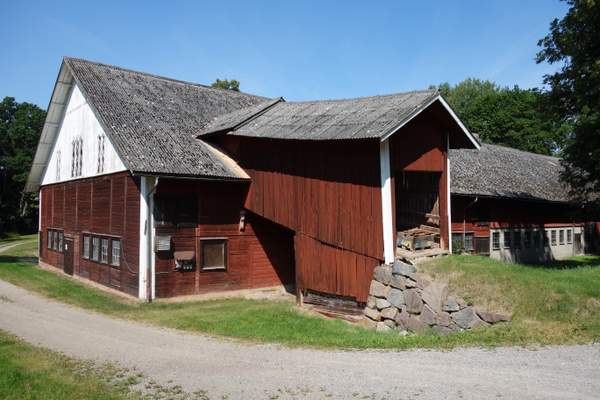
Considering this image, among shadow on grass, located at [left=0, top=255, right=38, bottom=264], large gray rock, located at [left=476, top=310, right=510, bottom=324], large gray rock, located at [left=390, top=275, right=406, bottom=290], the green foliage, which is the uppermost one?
the green foliage

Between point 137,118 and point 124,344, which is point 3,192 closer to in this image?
point 137,118

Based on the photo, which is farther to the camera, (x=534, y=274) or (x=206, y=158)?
(x=206, y=158)

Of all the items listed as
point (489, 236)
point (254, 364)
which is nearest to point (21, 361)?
point (254, 364)

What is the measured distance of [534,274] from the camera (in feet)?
45.4

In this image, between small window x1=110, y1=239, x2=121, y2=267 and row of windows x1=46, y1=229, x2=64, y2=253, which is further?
row of windows x1=46, y1=229, x2=64, y2=253

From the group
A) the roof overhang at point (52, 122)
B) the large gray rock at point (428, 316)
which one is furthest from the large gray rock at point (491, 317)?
the roof overhang at point (52, 122)

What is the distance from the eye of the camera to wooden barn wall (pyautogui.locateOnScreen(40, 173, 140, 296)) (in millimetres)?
17844

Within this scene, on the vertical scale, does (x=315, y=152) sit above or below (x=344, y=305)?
above

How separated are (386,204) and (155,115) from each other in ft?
36.8

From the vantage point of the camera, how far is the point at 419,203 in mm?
18609

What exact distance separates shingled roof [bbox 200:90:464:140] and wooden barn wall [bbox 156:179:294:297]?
2609mm

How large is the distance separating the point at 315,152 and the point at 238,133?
3918 mm

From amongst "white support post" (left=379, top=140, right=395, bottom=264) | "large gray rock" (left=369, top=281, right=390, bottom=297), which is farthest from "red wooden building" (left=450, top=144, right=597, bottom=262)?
"large gray rock" (left=369, top=281, right=390, bottom=297)

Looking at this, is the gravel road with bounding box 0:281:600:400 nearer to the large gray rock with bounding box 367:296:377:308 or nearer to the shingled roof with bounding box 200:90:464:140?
the large gray rock with bounding box 367:296:377:308
